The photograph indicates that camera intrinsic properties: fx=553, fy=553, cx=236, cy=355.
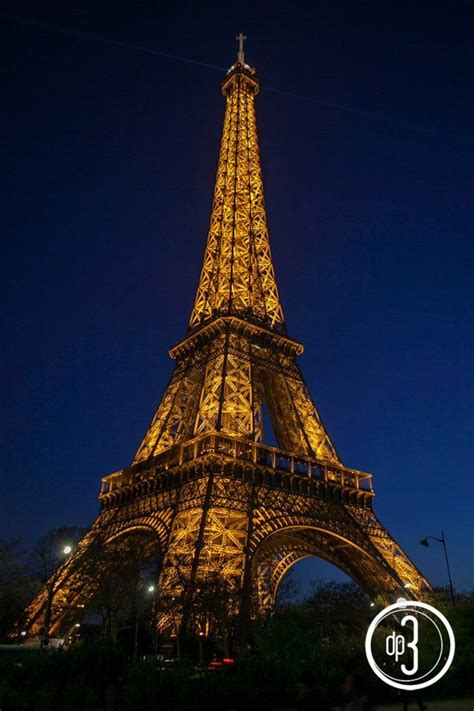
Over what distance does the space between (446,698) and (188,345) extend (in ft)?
97.1

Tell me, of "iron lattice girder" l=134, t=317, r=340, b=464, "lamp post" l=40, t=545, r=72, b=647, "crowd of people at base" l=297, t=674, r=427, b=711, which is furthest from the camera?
"iron lattice girder" l=134, t=317, r=340, b=464

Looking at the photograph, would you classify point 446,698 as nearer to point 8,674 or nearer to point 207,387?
point 8,674

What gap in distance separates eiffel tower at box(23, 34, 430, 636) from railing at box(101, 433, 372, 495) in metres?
0.08

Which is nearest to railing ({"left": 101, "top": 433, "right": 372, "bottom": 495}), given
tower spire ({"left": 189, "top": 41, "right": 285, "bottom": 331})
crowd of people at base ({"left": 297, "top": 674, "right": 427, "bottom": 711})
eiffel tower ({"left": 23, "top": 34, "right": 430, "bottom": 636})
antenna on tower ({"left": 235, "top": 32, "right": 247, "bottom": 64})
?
eiffel tower ({"left": 23, "top": 34, "right": 430, "bottom": 636})

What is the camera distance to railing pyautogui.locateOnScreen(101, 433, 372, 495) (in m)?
29.8

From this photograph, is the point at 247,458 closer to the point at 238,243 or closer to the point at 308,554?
the point at 308,554

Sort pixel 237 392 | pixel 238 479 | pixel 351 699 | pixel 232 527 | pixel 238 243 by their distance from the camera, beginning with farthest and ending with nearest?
pixel 238 243
pixel 237 392
pixel 238 479
pixel 232 527
pixel 351 699

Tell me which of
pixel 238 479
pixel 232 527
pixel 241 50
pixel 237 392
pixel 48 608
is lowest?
pixel 48 608

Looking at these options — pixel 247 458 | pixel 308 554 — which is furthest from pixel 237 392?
pixel 308 554

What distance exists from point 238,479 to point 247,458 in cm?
183

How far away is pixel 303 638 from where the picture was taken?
13234 mm

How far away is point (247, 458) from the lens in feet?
101

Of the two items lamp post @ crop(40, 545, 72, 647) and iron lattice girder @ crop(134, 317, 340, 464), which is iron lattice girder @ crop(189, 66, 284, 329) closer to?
iron lattice girder @ crop(134, 317, 340, 464)

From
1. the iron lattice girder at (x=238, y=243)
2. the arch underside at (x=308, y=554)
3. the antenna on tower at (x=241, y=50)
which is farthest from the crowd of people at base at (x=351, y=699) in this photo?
the antenna on tower at (x=241, y=50)
